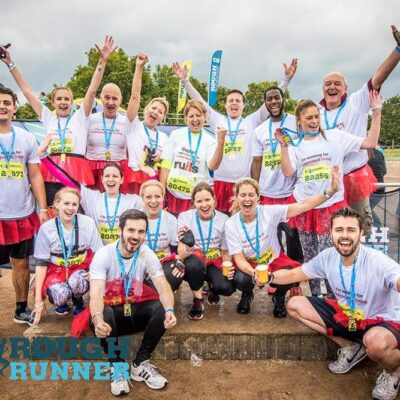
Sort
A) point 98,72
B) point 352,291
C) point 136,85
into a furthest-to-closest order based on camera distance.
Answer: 1. point 136,85
2. point 98,72
3. point 352,291

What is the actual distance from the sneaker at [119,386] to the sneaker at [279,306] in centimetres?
157

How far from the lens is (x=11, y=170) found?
3896mm

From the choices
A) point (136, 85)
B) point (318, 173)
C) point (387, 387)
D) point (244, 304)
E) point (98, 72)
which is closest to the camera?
point (387, 387)

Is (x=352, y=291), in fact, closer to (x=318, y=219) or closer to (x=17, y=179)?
(x=318, y=219)

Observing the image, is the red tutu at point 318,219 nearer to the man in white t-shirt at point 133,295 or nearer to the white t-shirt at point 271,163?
the white t-shirt at point 271,163

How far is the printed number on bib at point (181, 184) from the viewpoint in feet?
14.4

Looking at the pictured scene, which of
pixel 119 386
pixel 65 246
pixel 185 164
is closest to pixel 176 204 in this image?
pixel 185 164

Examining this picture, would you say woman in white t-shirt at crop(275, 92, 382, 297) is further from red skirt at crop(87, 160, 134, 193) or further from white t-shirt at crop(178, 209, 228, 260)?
red skirt at crop(87, 160, 134, 193)

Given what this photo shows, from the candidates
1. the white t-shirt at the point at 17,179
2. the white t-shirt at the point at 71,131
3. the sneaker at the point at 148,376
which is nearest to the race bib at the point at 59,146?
the white t-shirt at the point at 71,131

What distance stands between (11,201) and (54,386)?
177cm

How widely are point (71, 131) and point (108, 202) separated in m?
0.93

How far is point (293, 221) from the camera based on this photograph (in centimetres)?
404

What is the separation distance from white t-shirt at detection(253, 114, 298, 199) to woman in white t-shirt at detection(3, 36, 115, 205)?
186 centimetres

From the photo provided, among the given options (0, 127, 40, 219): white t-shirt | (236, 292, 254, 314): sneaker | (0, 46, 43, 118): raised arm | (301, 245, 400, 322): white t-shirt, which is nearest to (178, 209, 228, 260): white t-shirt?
(236, 292, 254, 314): sneaker
